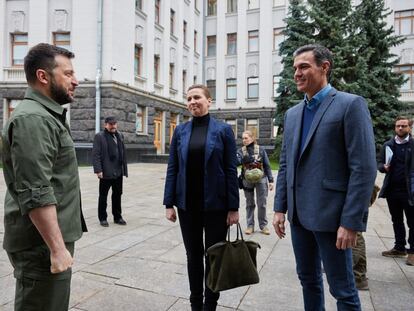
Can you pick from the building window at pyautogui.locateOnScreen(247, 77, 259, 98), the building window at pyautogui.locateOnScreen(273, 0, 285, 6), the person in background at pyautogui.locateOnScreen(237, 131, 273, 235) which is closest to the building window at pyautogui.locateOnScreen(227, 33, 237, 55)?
the building window at pyautogui.locateOnScreen(247, 77, 259, 98)

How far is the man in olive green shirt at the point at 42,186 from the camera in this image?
158 cm

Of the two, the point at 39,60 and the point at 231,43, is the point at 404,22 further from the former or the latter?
the point at 39,60

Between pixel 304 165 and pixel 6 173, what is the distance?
1713mm

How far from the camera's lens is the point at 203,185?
9.57 feet

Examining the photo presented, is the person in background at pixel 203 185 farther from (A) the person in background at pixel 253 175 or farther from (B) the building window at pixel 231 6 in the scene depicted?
(B) the building window at pixel 231 6

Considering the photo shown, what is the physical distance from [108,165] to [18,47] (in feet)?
53.3

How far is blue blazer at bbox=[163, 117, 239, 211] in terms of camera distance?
2.90 m

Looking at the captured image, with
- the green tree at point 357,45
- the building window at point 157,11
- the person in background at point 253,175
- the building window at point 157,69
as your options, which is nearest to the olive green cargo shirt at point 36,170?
the person in background at point 253,175

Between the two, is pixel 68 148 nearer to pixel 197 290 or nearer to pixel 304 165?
pixel 304 165

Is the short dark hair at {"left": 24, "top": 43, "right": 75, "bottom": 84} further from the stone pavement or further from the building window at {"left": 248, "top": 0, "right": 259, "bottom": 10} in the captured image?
the building window at {"left": 248, "top": 0, "right": 259, "bottom": 10}

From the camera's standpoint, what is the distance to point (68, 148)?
1813mm

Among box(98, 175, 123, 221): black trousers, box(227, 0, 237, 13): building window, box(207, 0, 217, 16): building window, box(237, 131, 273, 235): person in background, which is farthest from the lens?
box(207, 0, 217, 16): building window

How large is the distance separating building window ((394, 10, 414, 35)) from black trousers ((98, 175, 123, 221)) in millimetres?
25218

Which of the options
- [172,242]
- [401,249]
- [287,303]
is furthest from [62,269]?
[401,249]
